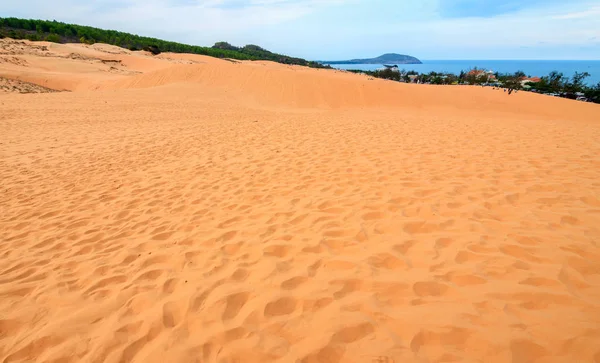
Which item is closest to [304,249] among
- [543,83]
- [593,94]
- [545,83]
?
[593,94]

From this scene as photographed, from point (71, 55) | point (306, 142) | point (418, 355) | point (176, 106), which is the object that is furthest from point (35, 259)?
point (71, 55)

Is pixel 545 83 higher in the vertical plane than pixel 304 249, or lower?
higher

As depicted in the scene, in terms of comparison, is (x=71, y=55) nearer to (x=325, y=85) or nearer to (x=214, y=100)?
(x=214, y=100)

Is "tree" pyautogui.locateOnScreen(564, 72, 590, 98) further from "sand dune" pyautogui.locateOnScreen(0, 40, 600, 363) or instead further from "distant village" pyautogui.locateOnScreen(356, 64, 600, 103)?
"sand dune" pyautogui.locateOnScreen(0, 40, 600, 363)

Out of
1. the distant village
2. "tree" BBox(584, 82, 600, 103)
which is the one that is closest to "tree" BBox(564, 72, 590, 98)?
the distant village

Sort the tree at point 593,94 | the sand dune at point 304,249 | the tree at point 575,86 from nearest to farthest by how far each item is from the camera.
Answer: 1. the sand dune at point 304,249
2. the tree at point 593,94
3. the tree at point 575,86

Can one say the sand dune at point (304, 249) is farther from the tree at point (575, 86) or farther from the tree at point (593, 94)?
the tree at point (575, 86)

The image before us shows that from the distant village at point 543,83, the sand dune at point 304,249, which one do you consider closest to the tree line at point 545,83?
the distant village at point 543,83

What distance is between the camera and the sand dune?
2.00m

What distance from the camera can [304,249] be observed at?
304 cm

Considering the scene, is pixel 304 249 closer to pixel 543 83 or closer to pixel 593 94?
pixel 593 94

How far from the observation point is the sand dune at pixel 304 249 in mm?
2004

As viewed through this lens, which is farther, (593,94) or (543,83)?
(543,83)

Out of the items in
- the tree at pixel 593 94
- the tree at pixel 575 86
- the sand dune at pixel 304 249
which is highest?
the tree at pixel 575 86
